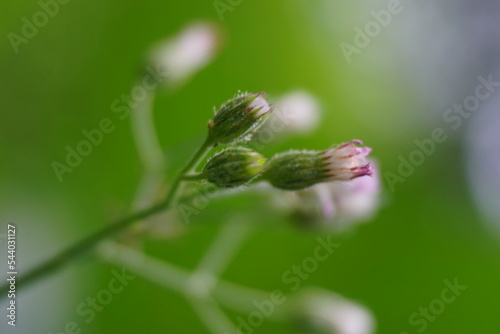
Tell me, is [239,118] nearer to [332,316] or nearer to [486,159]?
[332,316]

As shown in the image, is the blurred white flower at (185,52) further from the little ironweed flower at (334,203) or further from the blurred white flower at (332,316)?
the blurred white flower at (332,316)

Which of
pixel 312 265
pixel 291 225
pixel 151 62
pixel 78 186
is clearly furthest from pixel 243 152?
pixel 312 265

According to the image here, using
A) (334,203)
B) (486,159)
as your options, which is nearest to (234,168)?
(334,203)

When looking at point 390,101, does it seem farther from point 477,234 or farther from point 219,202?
point 219,202

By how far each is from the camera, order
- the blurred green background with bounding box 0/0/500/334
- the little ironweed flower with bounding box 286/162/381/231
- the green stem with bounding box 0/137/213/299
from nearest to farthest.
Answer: the green stem with bounding box 0/137/213/299
the little ironweed flower with bounding box 286/162/381/231
the blurred green background with bounding box 0/0/500/334

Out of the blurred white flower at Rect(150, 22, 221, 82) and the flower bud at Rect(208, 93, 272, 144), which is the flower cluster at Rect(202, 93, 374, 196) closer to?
the flower bud at Rect(208, 93, 272, 144)

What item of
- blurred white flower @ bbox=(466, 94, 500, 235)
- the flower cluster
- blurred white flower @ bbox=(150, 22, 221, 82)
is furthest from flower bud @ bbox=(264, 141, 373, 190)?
blurred white flower @ bbox=(466, 94, 500, 235)
